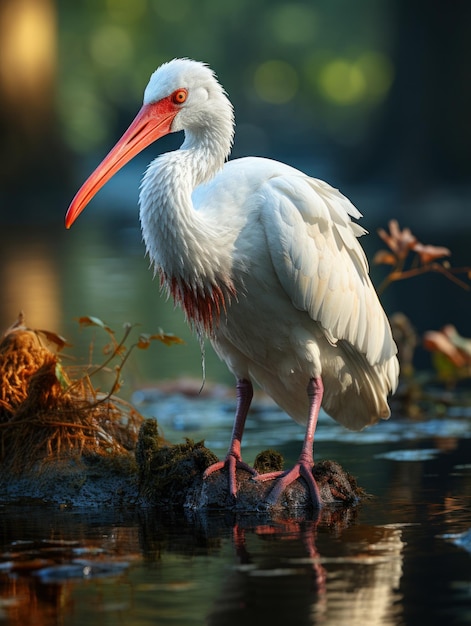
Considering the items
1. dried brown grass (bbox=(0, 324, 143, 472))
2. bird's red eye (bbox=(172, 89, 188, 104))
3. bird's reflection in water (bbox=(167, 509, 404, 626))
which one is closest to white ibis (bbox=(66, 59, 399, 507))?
bird's red eye (bbox=(172, 89, 188, 104))

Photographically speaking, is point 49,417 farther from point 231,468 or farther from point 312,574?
point 312,574

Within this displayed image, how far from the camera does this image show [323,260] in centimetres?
769

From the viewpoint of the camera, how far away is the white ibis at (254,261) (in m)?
7.42

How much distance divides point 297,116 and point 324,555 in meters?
58.7

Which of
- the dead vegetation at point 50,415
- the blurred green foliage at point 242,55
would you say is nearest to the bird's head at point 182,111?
the dead vegetation at point 50,415

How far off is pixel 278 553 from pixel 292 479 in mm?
1081

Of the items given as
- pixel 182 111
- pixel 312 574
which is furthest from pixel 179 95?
pixel 312 574

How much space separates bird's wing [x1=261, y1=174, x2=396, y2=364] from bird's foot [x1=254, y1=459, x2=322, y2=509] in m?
0.75

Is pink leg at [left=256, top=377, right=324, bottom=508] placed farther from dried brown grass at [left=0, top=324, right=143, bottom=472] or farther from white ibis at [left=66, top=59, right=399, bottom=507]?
dried brown grass at [left=0, top=324, right=143, bottom=472]

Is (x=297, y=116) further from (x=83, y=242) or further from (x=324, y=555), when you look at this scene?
(x=324, y=555)

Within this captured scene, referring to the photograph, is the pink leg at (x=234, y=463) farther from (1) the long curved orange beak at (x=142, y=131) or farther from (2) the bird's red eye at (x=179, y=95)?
(2) the bird's red eye at (x=179, y=95)

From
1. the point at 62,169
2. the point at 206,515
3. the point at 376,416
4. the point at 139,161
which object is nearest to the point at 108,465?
the point at 206,515

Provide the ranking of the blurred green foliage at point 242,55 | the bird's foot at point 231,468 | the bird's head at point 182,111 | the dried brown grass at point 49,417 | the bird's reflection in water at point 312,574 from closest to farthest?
the bird's reflection in water at point 312,574, the bird's foot at point 231,468, the bird's head at point 182,111, the dried brown grass at point 49,417, the blurred green foliage at point 242,55

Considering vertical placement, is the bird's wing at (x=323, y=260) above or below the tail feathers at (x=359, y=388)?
above
